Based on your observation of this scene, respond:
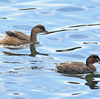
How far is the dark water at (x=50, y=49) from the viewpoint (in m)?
13.2

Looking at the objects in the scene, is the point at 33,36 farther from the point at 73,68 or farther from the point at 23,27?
the point at 73,68

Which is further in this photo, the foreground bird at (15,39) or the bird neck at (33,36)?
the bird neck at (33,36)

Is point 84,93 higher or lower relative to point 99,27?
lower

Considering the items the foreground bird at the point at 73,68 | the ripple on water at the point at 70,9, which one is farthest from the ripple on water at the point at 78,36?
the foreground bird at the point at 73,68

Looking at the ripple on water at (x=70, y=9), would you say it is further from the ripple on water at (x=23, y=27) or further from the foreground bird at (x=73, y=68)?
the foreground bird at (x=73, y=68)

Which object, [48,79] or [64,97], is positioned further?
[48,79]

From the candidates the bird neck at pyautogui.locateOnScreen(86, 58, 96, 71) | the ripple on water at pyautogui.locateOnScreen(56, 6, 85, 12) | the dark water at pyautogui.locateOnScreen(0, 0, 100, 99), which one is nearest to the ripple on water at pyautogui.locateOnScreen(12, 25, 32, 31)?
the dark water at pyautogui.locateOnScreen(0, 0, 100, 99)

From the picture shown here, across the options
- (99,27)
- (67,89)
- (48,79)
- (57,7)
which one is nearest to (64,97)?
(67,89)

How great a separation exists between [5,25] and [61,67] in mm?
7842

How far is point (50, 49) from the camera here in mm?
18078

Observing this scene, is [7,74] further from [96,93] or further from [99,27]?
[99,27]

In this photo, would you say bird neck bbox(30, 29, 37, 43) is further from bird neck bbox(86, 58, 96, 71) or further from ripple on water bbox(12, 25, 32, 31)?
bird neck bbox(86, 58, 96, 71)

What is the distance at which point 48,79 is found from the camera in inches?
553

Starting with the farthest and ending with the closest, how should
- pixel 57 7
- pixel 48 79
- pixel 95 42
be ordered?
pixel 57 7 < pixel 95 42 < pixel 48 79
